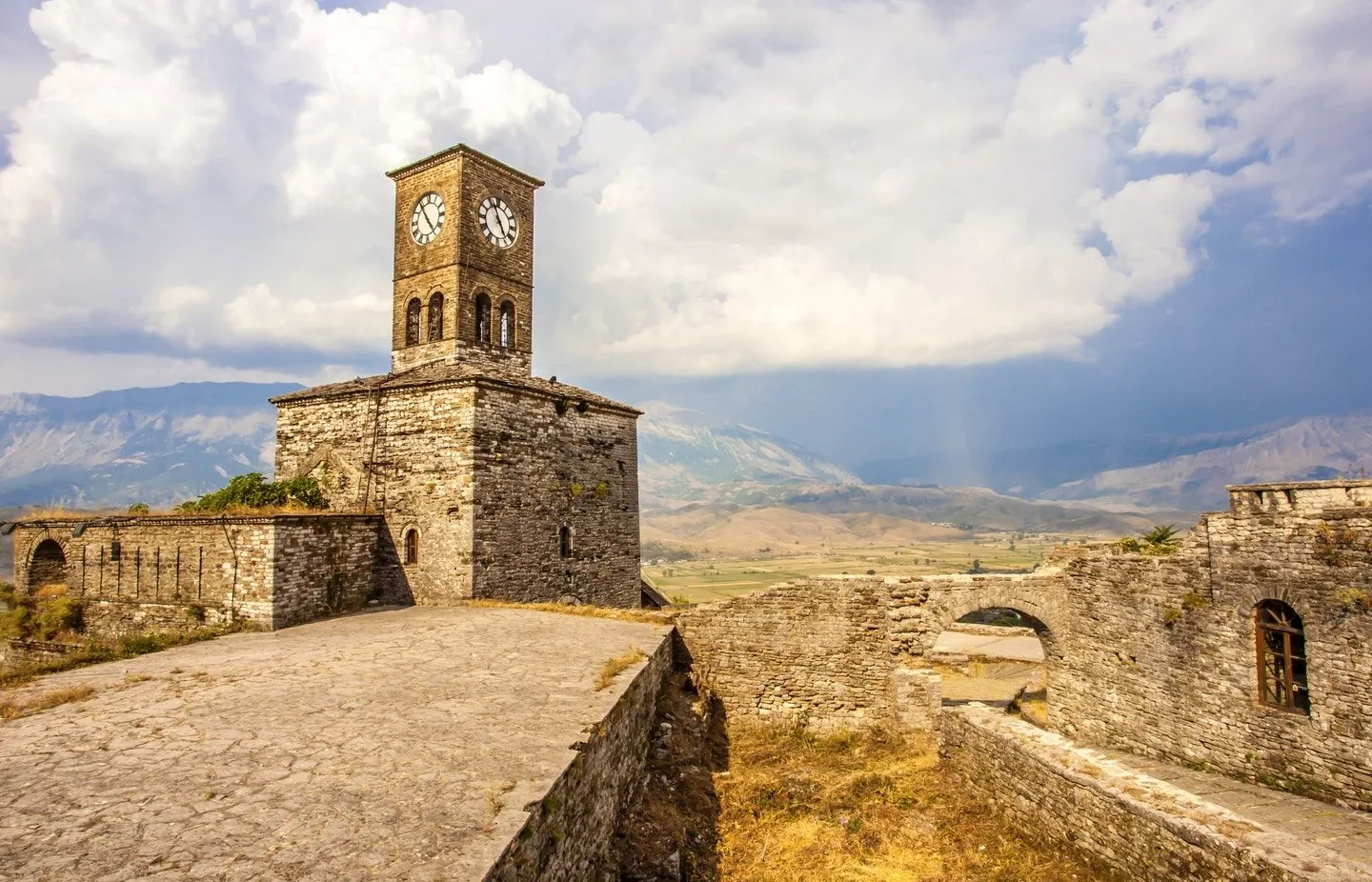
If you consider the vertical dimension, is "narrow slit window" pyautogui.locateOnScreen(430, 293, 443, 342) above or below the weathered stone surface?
above

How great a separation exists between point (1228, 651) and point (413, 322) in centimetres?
2315

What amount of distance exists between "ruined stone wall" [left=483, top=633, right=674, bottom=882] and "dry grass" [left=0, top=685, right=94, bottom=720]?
648cm

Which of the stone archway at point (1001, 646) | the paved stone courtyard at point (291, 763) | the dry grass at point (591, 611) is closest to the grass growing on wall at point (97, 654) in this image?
the paved stone courtyard at point (291, 763)

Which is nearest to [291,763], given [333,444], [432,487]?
[432,487]

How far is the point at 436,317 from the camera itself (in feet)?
79.3

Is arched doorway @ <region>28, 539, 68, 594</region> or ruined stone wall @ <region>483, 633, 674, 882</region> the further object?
arched doorway @ <region>28, 539, 68, 594</region>

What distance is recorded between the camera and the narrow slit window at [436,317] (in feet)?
78.7

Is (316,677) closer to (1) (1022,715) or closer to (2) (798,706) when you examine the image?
(2) (798,706)

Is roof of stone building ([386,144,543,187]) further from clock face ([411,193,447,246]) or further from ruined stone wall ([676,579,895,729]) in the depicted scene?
ruined stone wall ([676,579,895,729])

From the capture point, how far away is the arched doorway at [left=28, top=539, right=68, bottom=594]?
19.8 meters

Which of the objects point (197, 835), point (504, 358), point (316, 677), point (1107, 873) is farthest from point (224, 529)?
point (1107, 873)

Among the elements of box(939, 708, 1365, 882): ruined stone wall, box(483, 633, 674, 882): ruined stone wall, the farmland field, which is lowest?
the farmland field

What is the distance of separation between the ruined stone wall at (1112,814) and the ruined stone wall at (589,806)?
5817 millimetres

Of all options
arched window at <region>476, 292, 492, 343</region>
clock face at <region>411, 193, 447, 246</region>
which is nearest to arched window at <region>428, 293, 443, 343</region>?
arched window at <region>476, 292, 492, 343</region>
